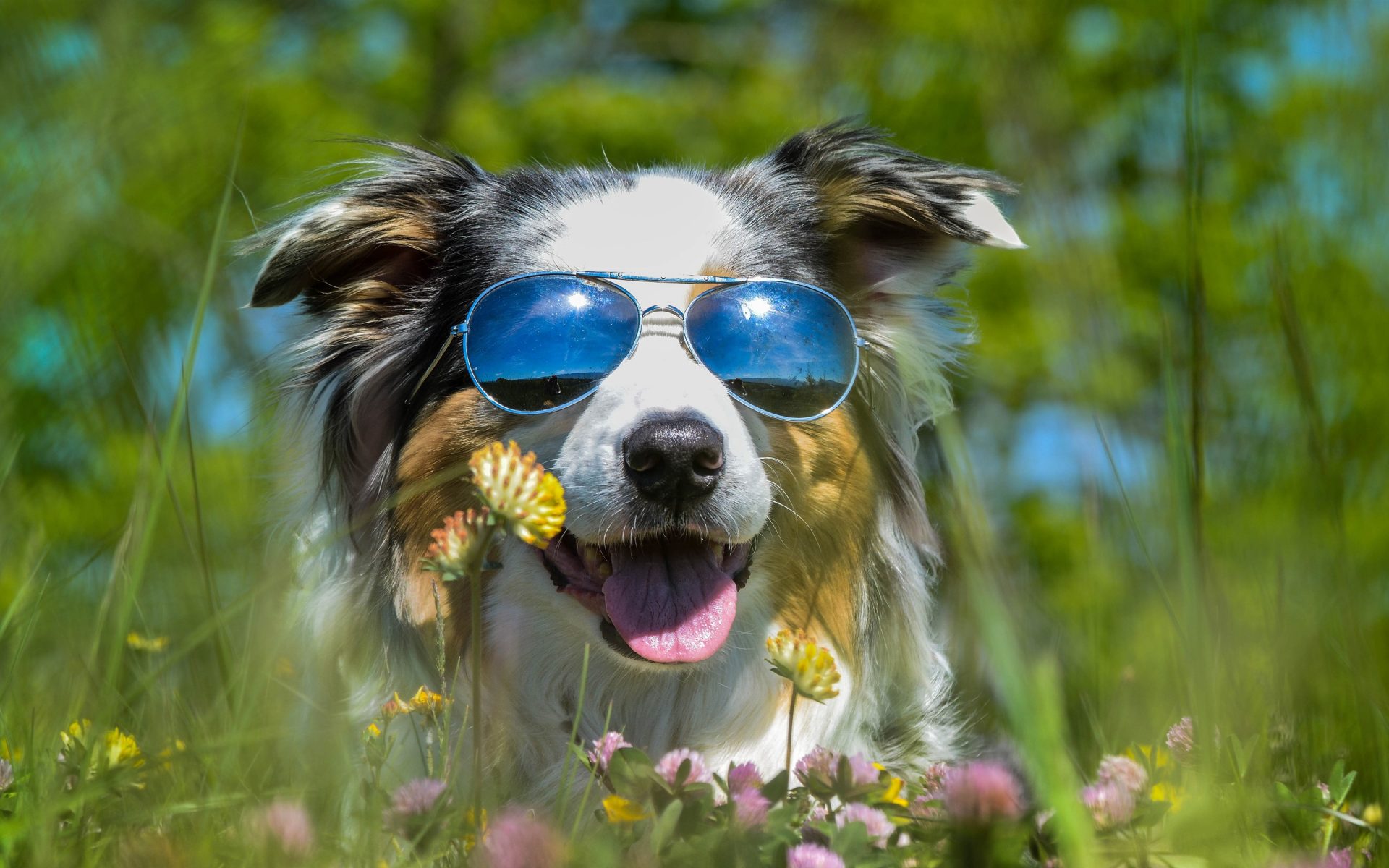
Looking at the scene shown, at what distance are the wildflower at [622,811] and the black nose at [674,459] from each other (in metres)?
1.03

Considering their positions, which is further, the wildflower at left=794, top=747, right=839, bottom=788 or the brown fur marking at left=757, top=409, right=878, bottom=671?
the brown fur marking at left=757, top=409, right=878, bottom=671

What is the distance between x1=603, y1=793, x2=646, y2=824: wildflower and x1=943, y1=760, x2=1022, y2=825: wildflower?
1.56 feet

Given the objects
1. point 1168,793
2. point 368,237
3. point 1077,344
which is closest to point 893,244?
point 368,237

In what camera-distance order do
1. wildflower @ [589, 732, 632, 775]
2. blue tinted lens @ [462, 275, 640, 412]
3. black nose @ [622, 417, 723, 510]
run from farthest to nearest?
blue tinted lens @ [462, 275, 640, 412]
black nose @ [622, 417, 723, 510]
wildflower @ [589, 732, 632, 775]

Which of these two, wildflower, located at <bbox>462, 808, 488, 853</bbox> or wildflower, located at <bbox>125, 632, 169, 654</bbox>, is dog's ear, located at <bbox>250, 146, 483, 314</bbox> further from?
wildflower, located at <bbox>462, 808, 488, 853</bbox>

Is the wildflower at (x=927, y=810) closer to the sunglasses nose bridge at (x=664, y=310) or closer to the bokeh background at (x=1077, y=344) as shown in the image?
the bokeh background at (x=1077, y=344)

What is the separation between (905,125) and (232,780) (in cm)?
952

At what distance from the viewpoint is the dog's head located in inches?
105

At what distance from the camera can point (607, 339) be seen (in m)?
2.85

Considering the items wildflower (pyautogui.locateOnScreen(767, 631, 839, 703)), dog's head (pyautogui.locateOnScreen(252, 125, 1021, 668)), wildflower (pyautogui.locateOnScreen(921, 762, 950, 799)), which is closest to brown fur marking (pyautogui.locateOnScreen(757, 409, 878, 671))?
dog's head (pyautogui.locateOnScreen(252, 125, 1021, 668))

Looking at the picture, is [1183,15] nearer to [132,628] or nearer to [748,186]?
[748,186]

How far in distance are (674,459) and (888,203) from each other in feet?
3.46

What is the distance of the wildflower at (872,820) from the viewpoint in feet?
5.26

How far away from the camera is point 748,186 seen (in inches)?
131
